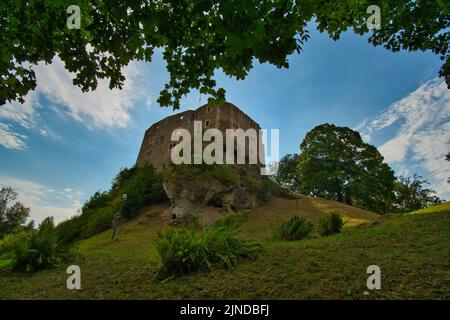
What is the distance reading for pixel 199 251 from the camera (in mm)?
5461

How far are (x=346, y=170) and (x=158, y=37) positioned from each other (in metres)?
28.2

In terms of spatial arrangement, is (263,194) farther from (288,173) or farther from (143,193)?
(288,173)

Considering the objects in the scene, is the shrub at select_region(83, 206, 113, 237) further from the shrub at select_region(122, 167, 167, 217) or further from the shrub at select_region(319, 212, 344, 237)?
the shrub at select_region(319, 212, 344, 237)

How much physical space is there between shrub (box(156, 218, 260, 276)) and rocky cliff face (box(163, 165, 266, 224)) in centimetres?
1357

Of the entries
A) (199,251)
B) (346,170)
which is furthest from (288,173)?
(199,251)

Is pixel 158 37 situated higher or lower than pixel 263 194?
higher

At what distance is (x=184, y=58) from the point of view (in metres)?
4.30

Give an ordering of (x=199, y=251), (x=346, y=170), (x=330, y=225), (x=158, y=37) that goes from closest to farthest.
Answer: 1. (x=158, y=37)
2. (x=199, y=251)
3. (x=330, y=225)
4. (x=346, y=170)

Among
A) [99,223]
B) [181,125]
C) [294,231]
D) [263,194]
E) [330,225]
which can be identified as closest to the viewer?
[294,231]

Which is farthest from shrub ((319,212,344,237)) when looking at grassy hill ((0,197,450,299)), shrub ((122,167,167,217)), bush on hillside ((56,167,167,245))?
shrub ((122,167,167,217))

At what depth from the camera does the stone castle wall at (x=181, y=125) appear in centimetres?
3247

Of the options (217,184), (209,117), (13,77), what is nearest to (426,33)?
(13,77)

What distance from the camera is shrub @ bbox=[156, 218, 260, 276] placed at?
5172 mm

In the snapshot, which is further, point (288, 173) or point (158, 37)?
point (288, 173)
